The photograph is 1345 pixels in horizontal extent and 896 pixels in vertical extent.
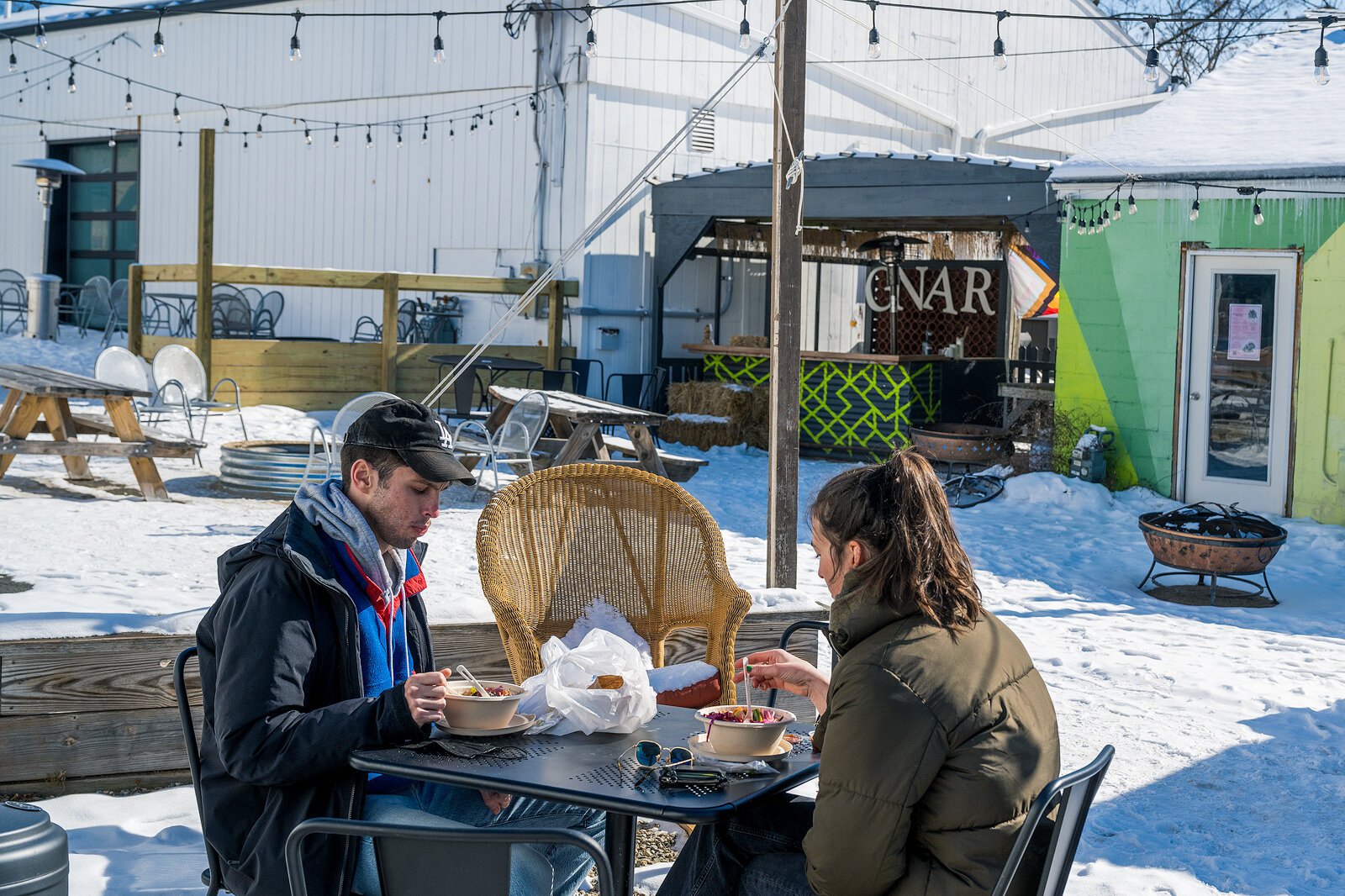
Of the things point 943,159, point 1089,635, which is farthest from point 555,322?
point 1089,635

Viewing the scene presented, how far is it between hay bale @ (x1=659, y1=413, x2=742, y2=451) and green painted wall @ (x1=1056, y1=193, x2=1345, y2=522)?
3487mm

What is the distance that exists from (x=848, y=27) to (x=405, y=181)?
5.96 m

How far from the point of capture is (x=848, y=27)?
17875 millimetres

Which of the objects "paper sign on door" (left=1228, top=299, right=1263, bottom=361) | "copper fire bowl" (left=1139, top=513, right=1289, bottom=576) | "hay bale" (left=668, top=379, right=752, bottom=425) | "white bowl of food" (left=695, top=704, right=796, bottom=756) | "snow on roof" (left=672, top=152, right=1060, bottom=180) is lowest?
"copper fire bowl" (left=1139, top=513, right=1289, bottom=576)

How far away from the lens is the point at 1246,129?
11.3m

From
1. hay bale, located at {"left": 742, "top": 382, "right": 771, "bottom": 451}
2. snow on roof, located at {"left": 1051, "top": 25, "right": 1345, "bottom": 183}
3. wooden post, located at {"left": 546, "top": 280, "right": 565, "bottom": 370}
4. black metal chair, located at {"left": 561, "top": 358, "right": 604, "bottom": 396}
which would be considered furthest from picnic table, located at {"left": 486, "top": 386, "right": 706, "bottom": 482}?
wooden post, located at {"left": 546, "top": 280, "right": 565, "bottom": 370}

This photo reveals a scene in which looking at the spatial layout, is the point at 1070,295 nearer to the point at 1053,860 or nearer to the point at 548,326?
the point at 548,326

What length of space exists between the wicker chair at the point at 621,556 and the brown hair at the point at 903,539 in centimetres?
168

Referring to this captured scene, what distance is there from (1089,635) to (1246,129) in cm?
615

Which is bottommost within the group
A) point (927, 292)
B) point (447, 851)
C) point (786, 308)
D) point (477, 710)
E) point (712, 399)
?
point (447, 851)

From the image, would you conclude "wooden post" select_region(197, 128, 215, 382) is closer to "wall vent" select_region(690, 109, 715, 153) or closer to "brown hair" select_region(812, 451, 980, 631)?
"wall vent" select_region(690, 109, 715, 153)

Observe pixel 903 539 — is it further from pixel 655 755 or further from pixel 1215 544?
pixel 1215 544

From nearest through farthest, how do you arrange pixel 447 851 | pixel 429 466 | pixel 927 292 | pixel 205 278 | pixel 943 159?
pixel 447 851 → pixel 429 466 → pixel 943 159 → pixel 205 278 → pixel 927 292

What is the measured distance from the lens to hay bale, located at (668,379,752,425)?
14.3 meters
